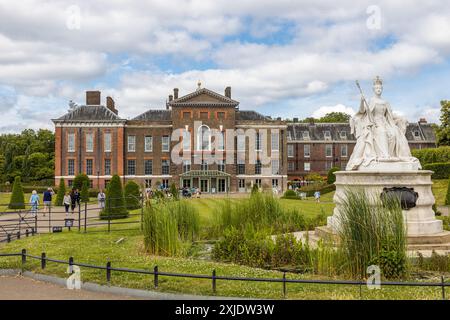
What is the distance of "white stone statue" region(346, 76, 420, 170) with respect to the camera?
13.3 m

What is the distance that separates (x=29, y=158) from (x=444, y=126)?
188 ft

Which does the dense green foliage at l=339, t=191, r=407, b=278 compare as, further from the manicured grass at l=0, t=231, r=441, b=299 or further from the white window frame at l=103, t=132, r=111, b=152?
the white window frame at l=103, t=132, r=111, b=152

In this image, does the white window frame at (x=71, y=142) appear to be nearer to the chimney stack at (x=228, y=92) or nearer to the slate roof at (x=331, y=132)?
the chimney stack at (x=228, y=92)

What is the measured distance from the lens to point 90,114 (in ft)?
195

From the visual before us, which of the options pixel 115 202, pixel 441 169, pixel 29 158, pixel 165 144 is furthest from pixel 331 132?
pixel 115 202

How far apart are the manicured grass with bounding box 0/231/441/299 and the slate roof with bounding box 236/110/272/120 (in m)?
48.6

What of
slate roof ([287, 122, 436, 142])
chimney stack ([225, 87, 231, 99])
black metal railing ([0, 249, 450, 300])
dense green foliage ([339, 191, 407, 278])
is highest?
chimney stack ([225, 87, 231, 99])

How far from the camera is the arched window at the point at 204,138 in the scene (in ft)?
197

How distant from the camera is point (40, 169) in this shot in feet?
226

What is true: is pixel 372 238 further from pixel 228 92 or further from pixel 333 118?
pixel 333 118

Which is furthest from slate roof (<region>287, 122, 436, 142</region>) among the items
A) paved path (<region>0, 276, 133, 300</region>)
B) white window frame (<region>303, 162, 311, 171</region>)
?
paved path (<region>0, 276, 133, 300</region>)

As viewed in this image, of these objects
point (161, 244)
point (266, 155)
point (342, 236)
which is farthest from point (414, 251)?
point (266, 155)
